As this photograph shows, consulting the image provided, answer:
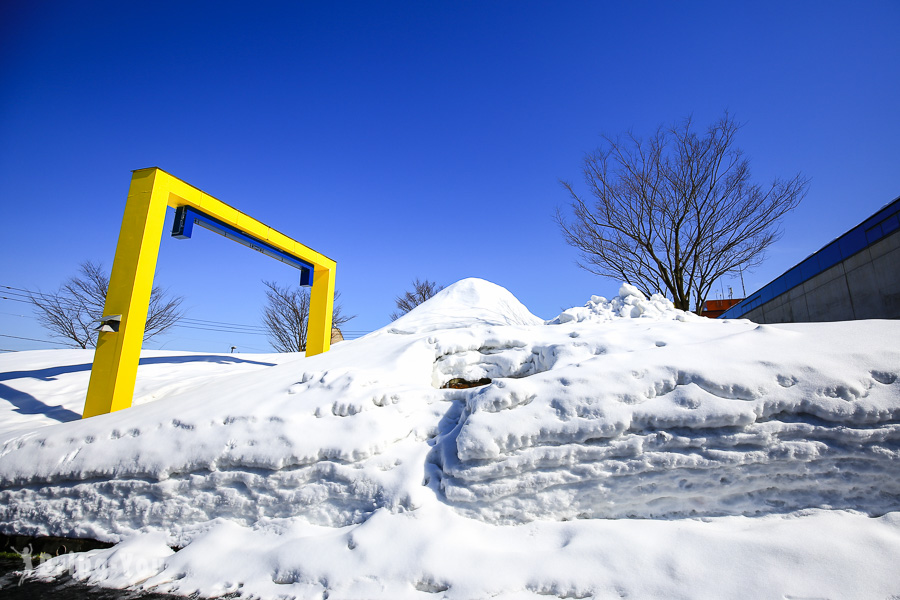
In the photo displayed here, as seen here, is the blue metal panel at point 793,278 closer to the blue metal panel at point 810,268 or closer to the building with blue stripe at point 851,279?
the building with blue stripe at point 851,279

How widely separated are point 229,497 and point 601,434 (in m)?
2.52

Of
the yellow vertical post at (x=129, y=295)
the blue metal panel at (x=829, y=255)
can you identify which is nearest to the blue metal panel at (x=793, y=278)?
the blue metal panel at (x=829, y=255)

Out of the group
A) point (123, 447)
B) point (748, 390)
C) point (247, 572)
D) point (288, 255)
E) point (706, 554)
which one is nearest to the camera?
point (706, 554)

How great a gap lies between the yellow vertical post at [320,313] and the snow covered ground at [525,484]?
4.17 metres

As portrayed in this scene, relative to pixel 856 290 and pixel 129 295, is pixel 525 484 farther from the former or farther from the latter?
pixel 856 290

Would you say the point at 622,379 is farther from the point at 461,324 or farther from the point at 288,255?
the point at 288,255

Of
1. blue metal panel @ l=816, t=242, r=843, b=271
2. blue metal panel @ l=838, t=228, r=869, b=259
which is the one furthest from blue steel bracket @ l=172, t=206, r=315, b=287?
blue metal panel @ l=816, t=242, r=843, b=271

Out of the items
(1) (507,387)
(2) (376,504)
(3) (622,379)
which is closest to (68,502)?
(2) (376,504)

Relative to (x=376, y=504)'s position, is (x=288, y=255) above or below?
above

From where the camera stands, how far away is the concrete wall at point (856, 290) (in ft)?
23.1

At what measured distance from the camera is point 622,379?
265 centimetres

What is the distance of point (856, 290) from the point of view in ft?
26.0

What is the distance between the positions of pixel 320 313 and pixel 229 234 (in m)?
2.22

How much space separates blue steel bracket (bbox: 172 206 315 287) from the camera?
200 inches
